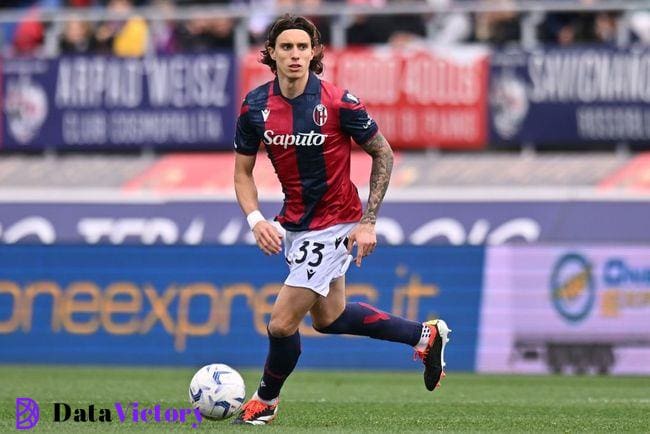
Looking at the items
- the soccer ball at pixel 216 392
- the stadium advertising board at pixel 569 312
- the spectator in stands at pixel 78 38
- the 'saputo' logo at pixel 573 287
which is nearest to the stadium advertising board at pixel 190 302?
the stadium advertising board at pixel 569 312

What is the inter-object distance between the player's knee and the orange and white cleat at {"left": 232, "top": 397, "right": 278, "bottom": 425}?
1.43 ft

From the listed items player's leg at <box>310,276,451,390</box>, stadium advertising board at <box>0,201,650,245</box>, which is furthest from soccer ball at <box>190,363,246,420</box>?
stadium advertising board at <box>0,201,650,245</box>

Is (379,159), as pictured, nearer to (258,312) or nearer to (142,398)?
(142,398)

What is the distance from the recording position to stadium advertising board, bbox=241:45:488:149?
18.4m

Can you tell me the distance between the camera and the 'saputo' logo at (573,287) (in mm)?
13969

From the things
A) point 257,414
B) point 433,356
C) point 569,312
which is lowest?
point 569,312

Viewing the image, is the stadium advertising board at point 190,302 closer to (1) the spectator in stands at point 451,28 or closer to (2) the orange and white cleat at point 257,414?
(1) the spectator in stands at point 451,28

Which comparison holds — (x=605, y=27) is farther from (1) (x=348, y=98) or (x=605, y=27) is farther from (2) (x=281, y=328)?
(2) (x=281, y=328)

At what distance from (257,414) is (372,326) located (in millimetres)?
857

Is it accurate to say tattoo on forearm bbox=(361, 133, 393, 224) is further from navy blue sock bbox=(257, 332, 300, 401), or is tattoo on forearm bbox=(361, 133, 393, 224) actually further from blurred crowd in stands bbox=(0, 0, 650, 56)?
blurred crowd in stands bbox=(0, 0, 650, 56)

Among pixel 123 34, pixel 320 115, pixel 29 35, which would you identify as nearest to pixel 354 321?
pixel 320 115

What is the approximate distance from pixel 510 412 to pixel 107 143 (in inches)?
429

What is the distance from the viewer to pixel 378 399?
428 inches

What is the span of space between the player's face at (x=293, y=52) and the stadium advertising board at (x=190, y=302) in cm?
595
